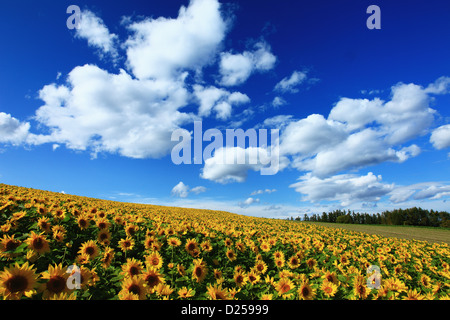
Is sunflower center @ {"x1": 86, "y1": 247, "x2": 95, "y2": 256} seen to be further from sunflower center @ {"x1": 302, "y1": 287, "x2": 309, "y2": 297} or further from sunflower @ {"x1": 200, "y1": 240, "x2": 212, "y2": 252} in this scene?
sunflower center @ {"x1": 302, "y1": 287, "x2": 309, "y2": 297}

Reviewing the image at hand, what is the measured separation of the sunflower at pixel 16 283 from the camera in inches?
110

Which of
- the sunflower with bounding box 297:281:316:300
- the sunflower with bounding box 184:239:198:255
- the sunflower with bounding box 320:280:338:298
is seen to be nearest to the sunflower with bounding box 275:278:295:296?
the sunflower with bounding box 297:281:316:300

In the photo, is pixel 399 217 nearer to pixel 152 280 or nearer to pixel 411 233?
pixel 411 233

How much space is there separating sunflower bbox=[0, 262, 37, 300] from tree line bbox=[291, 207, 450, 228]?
265 ft

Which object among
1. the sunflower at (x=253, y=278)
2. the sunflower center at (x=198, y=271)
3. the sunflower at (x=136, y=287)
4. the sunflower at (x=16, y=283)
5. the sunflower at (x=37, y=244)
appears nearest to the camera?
the sunflower at (x=16, y=283)

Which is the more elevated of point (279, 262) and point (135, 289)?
point (135, 289)

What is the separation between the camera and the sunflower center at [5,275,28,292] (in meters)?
2.82

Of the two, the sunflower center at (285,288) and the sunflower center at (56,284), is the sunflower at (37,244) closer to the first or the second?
the sunflower center at (56,284)

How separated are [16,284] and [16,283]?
0.5 inches

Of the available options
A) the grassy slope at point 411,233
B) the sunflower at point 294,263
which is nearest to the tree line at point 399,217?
the grassy slope at point 411,233

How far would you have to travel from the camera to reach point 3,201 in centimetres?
795

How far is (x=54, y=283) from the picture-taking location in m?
2.96

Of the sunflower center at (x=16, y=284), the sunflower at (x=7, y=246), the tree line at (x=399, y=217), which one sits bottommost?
the tree line at (x=399, y=217)

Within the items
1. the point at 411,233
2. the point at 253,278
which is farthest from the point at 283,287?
the point at 411,233
